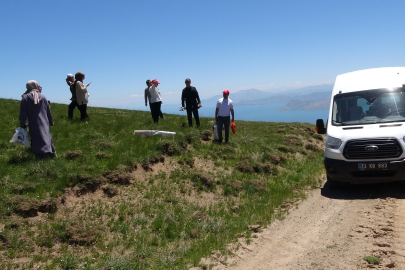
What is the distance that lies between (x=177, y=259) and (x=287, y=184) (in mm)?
5633

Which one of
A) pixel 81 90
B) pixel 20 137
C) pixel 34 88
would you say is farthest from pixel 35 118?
pixel 81 90

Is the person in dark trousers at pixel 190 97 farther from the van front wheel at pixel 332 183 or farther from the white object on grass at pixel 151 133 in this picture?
the van front wheel at pixel 332 183

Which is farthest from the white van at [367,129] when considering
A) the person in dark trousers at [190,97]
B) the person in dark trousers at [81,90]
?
the person in dark trousers at [81,90]

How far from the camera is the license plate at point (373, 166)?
7520 mm

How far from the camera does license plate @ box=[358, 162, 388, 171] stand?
24.7 feet

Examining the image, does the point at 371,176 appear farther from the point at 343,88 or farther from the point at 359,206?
the point at 343,88

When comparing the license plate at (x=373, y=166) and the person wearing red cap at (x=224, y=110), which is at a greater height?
the person wearing red cap at (x=224, y=110)

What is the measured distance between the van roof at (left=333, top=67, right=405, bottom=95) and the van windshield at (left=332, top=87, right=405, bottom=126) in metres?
0.19

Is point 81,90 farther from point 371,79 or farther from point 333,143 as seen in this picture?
point 371,79

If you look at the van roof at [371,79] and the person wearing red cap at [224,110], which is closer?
the van roof at [371,79]

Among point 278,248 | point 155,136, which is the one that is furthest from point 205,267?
point 155,136

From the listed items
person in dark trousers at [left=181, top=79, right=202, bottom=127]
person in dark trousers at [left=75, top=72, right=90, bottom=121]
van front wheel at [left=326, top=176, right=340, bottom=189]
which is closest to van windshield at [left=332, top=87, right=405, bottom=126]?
van front wheel at [left=326, top=176, right=340, bottom=189]

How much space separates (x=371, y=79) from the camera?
365 inches

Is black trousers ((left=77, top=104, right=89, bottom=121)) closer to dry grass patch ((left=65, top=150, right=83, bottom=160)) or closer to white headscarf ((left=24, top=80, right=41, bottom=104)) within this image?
dry grass patch ((left=65, top=150, right=83, bottom=160))
